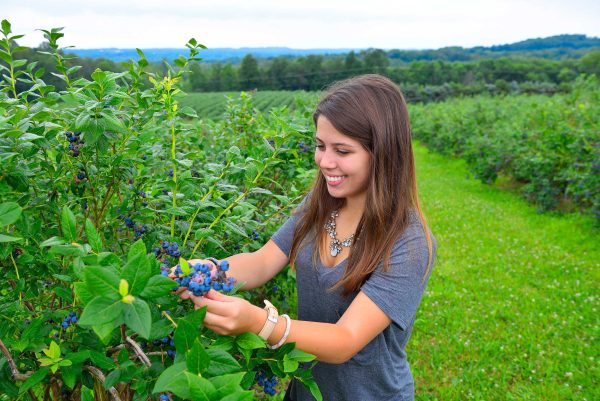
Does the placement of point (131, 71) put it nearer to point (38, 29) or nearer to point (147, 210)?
point (38, 29)

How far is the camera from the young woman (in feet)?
4.84

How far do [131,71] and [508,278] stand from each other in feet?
15.7

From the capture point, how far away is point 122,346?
3.80ft

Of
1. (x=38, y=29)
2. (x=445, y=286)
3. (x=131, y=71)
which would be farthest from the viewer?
(x=445, y=286)

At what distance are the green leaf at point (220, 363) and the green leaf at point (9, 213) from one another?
45 centimetres

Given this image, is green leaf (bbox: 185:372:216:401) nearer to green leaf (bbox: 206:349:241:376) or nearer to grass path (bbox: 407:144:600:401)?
green leaf (bbox: 206:349:241:376)

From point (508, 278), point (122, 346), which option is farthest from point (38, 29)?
point (508, 278)

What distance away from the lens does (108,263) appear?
85 centimetres

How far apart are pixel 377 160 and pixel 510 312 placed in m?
3.47

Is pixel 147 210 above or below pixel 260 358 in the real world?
above

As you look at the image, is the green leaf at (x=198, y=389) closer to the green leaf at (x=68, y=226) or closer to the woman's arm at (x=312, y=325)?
the woman's arm at (x=312, y=325)

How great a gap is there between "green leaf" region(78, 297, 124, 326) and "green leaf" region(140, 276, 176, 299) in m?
0.06

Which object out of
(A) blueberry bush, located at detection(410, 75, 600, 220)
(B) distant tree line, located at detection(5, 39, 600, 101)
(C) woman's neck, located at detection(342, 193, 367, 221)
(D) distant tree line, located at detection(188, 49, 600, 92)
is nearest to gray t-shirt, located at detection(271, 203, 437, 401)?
(C) woman's neck, located at detection(342, 193, 367, 221)

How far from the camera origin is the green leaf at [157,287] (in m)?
0.82
